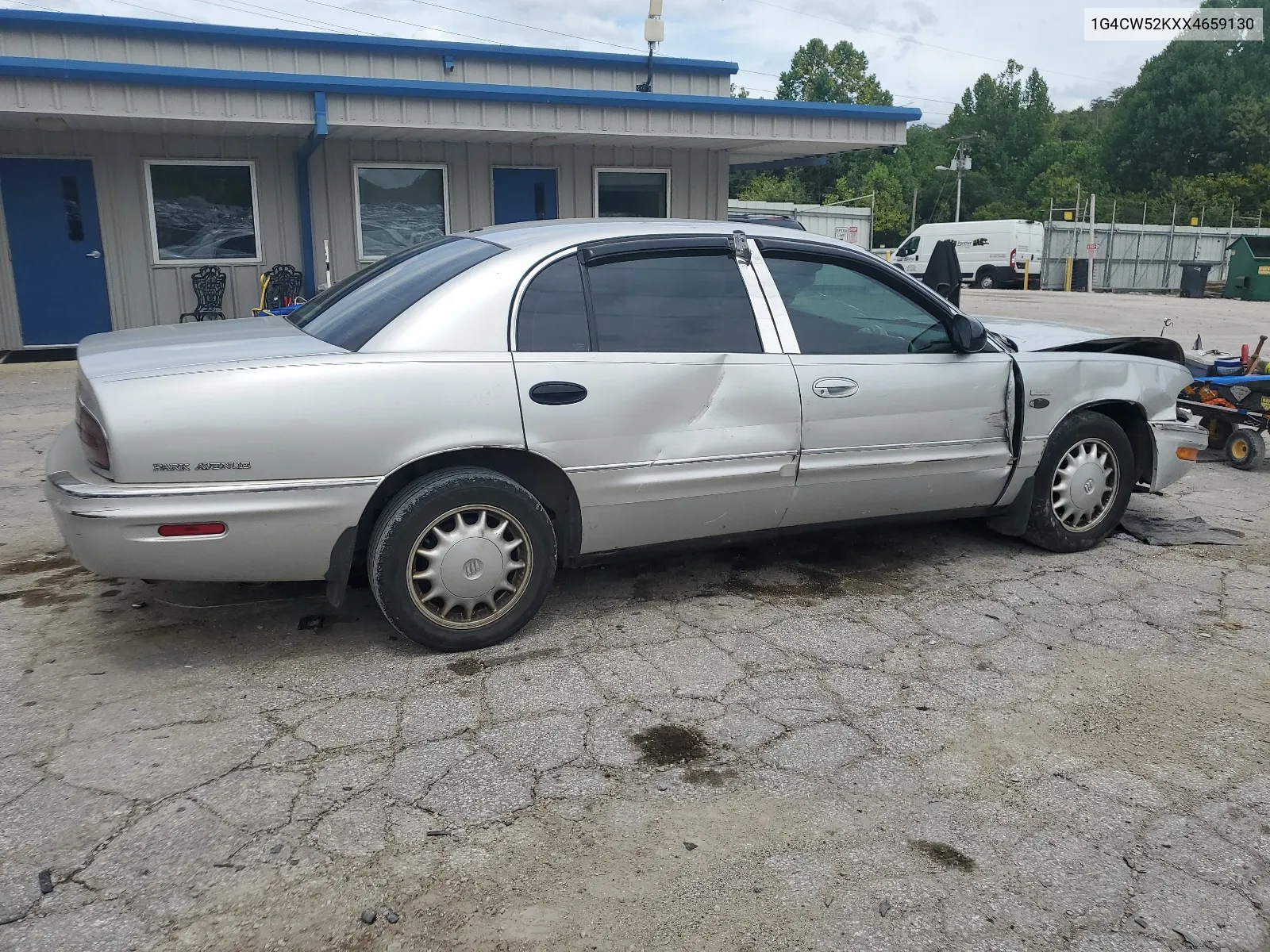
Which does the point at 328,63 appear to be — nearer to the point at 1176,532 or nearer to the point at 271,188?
the point at 271,188

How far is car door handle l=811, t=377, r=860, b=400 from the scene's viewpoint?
14.2 feet

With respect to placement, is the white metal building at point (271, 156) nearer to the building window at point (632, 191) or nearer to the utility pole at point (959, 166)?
the building window at point (632, 191)

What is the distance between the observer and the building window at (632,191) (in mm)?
14203

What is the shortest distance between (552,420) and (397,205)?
10395 millimetres

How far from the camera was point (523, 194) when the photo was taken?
13828 millimetres

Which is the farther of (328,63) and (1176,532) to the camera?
(328,63)

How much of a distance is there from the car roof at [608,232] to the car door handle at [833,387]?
638 mm

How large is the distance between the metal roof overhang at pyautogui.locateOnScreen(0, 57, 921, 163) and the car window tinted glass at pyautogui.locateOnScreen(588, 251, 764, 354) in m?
8.25

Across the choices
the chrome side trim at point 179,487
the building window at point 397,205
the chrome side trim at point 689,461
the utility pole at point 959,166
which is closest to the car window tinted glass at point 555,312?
the chrome side trim at point 689,461

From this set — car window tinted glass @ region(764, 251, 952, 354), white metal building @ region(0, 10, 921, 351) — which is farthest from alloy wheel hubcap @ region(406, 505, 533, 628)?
white metal building @ region(0, 10, 921, 351)

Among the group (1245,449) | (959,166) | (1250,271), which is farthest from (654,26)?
(959,166)

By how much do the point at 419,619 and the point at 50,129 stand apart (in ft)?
35.3

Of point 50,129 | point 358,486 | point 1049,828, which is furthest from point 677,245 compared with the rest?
point 50,129

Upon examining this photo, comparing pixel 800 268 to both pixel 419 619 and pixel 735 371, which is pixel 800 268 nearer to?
pixel 735 371
